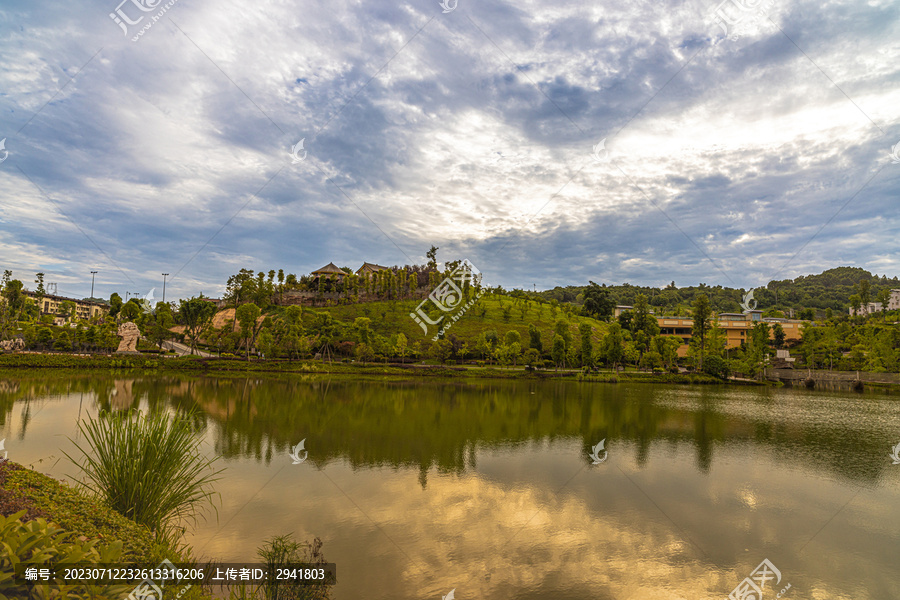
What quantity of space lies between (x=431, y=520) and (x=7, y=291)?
204 feet

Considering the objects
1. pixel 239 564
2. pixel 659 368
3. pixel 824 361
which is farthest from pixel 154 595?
pixel 824 361

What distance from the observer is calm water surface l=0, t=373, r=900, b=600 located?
25.3ft

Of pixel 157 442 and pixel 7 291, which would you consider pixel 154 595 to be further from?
pixel 7 291

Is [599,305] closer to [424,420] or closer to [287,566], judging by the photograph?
[424,420]

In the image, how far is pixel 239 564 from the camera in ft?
23.5

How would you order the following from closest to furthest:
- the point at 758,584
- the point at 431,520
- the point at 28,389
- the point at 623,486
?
the point at 758,584
the point at 431,520
the point at 623,486
the point at 28,389

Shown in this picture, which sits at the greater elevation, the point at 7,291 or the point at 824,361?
the point at 7,291

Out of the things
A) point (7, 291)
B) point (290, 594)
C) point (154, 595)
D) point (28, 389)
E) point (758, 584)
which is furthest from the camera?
point (7, 291)

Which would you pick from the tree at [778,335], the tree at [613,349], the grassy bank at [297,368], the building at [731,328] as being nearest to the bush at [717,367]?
the grassy bank at [297,368]

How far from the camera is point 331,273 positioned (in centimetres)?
8819

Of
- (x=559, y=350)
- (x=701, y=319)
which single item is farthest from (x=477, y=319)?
(x=701, y=319)

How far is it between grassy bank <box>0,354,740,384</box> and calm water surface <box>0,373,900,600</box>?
50.1 ft

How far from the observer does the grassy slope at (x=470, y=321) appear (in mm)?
60562

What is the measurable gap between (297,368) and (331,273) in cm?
4660
